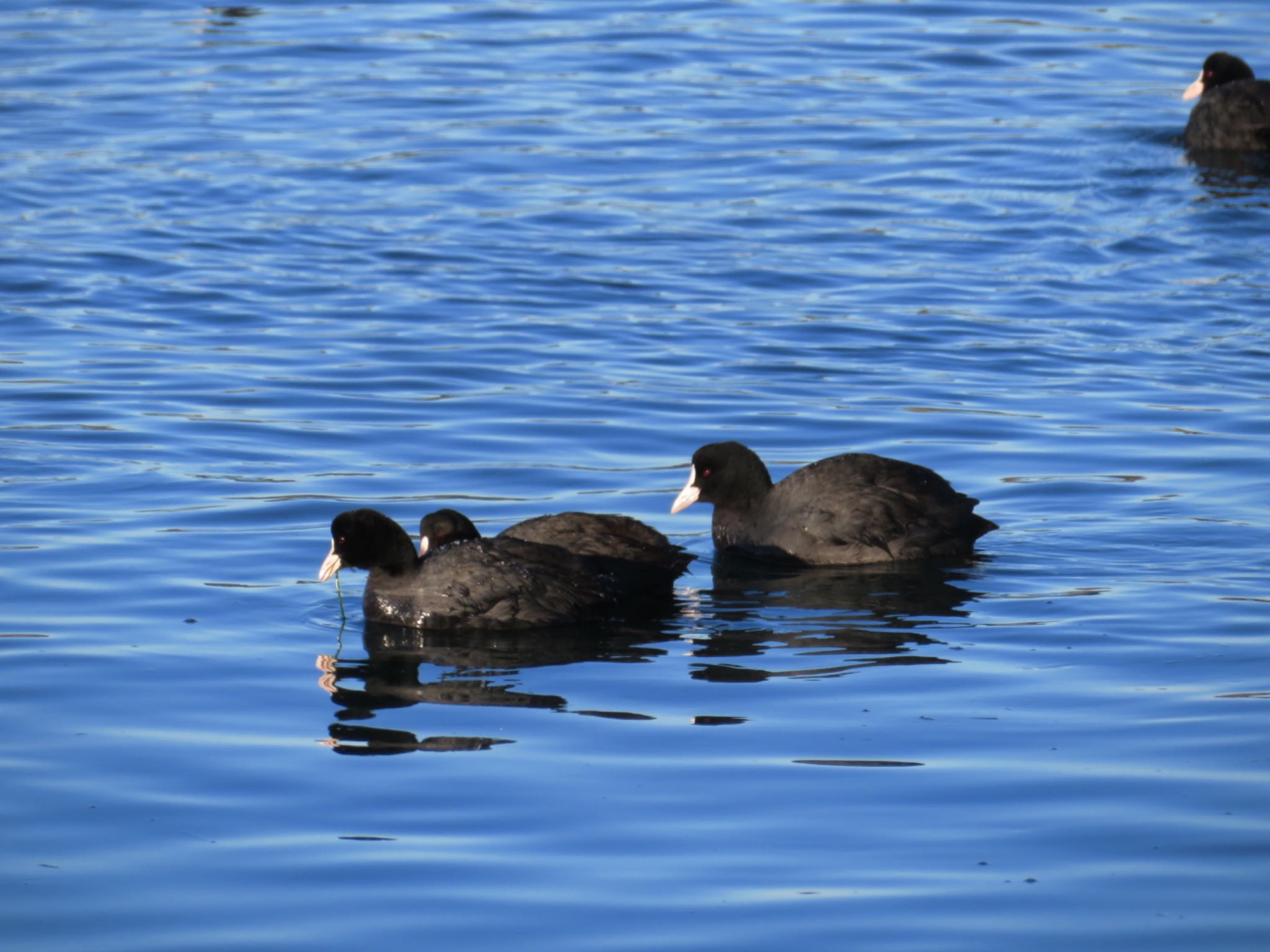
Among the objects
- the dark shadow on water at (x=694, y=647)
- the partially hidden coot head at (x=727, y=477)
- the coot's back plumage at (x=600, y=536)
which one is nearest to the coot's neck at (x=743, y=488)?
the partially hidden coot head at (x=727, y=477)

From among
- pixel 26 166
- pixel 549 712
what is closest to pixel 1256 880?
pixel 549 712

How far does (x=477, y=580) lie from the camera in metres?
9.45

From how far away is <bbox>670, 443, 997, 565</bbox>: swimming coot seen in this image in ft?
34.3

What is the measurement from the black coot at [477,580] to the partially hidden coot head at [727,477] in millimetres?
1281

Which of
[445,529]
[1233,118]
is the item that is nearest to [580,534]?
[445,529]

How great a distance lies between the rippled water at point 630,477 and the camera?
6.61 m

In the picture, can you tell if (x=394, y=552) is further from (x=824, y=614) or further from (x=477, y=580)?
(x=824, y=614)

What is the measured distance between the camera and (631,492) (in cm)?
1162

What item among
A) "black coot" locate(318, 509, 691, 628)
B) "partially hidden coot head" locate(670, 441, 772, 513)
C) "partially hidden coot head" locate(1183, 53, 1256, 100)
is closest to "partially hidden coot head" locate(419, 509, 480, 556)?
"black coot" locate(318, 509, 691, 628)

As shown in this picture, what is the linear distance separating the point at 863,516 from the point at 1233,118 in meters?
11.1

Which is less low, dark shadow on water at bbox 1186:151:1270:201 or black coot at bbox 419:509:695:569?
dark shadow on water at bbox 1186:151:1270:201

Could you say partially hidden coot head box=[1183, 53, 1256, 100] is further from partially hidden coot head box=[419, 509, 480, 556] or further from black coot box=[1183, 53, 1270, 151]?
partially hidden coot head box=[419, 509, 480, 556]

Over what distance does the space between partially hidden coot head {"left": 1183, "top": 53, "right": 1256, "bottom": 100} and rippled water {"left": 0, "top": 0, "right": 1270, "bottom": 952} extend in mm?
713

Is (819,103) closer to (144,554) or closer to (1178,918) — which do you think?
(144,554)
